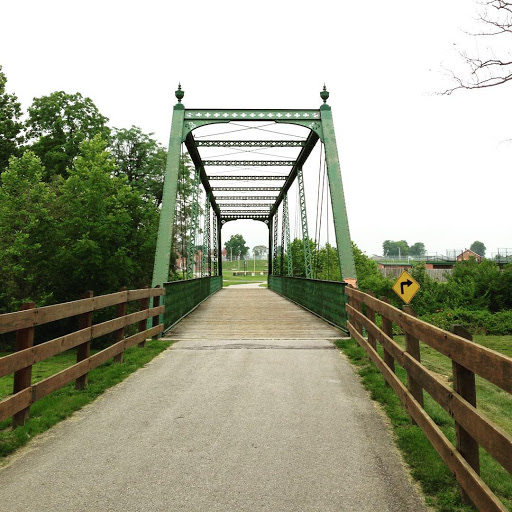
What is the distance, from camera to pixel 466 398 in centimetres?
256

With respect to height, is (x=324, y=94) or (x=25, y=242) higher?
Result: (x=324, y=94)

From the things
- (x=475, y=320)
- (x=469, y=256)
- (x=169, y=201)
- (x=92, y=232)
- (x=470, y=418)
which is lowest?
(x=475, y=320)

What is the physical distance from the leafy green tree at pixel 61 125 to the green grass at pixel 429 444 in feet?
86.8

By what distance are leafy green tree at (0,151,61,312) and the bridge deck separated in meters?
10.9

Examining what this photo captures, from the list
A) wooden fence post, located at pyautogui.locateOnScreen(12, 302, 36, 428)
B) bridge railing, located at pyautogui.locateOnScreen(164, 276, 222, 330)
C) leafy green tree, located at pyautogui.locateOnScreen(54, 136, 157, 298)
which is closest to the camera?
wooden fence post, located at pyautogui.locateOnScreen(12, 302, 36, 428)

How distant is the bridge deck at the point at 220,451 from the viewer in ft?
8.61

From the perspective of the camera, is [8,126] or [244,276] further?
[244,276]

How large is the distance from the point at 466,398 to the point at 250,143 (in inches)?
496

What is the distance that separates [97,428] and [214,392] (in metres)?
1.45

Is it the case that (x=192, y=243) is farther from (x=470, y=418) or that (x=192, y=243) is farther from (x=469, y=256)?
(x=470, y=418)

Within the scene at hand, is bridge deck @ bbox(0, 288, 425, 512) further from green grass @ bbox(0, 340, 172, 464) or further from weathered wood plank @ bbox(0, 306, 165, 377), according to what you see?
weathered wood plank @ bbox(0, 306, 165, 377)

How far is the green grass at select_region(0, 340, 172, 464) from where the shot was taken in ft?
11.8

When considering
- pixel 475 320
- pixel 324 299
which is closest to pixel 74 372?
pixel 324 299

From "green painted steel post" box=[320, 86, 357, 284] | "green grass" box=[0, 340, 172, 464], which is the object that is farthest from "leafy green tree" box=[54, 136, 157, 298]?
"green painted steel post" box=[320, 86, 357, 284]
